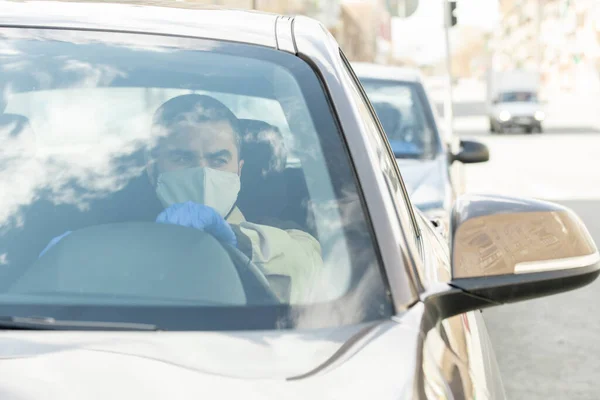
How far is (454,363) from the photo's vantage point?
6.36 feet

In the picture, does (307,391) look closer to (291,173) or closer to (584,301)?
(291,173)

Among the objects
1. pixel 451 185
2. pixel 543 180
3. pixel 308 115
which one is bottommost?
pixel 543 180

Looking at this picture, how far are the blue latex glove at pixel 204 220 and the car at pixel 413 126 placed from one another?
448 cm

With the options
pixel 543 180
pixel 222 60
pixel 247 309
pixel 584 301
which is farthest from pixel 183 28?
pixel 543 180

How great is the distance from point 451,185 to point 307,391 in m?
4.95

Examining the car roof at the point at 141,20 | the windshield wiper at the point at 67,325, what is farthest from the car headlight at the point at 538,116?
the windshield wiper at the point at 67,325

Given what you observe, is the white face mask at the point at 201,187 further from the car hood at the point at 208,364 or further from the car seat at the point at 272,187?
the car hood at the point at 208,364

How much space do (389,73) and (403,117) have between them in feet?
1.29

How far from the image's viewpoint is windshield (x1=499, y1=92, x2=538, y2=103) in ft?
129

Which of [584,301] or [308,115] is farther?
[584,301]

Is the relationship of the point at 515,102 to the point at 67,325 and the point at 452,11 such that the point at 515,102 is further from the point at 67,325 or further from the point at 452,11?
the point at 67,325

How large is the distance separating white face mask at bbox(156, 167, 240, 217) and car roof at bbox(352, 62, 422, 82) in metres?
5.48

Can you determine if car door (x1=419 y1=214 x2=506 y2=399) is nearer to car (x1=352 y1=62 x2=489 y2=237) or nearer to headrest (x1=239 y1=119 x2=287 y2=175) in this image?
headrest (x1=239 y1=119 x2=287 y2=175)

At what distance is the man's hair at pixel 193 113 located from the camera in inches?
86.7
